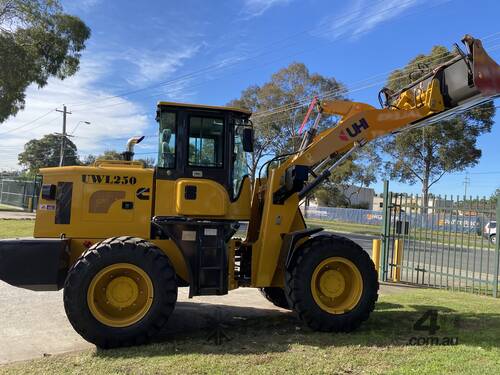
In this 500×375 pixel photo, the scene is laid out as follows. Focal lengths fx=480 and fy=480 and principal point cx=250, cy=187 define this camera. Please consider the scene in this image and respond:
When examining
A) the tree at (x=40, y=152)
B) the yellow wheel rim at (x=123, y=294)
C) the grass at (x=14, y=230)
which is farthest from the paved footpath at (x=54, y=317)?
the tree at (x=40, y=152)

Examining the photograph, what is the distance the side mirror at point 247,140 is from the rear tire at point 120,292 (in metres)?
1.85

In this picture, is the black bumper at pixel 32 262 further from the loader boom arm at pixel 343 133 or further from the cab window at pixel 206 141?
the loader boom arm at pixel 343 133

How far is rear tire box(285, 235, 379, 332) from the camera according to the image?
627cm

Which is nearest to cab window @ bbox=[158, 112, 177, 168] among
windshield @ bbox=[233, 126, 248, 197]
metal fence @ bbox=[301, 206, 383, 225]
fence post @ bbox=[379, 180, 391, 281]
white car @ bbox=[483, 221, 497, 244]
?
windshield @ bbox=[233, 126, 248, 197]

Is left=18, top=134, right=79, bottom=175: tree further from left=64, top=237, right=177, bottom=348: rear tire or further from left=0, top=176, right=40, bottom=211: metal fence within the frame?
left=64, top=237, right=177, bottom=348: rear tire

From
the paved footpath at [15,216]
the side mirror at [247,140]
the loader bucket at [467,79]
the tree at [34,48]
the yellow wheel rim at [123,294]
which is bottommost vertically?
the paved footpath at [15,216]

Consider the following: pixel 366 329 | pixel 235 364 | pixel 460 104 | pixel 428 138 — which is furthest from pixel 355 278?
pixel 428 138

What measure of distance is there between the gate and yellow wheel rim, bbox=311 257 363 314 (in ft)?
15.7

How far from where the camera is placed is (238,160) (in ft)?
22.1

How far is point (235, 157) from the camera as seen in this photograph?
6711 mm

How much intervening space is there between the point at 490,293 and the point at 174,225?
7.56 meters

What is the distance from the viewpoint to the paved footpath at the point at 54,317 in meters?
5.77

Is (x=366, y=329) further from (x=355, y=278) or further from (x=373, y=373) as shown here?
(x=373, y=373)

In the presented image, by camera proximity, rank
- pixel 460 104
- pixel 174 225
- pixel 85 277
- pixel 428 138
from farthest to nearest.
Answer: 1. pixel 428 138
2. pixel 460 104
3. pixel 174 225
4. pixel 85 277
